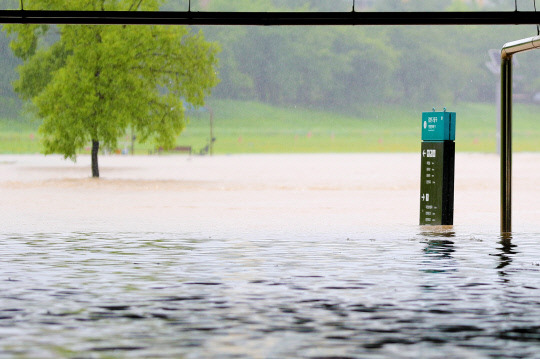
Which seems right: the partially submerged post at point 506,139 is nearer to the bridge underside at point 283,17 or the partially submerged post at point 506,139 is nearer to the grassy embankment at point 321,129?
the bridge underside at point 283,17

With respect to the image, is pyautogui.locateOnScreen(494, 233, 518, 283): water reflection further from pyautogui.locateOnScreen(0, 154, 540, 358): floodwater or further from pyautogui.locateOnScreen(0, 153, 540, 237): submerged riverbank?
pyautogui.locateOnScreen(0, 153, 540, 237): submerged riverbank

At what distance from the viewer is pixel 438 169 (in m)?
22.8

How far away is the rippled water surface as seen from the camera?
9.31 m

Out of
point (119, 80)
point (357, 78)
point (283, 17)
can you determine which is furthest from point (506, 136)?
point (357, 78)

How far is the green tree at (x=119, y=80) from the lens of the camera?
45844 millimetres

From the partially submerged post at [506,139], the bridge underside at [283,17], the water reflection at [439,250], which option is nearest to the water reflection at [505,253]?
the water reflection at [439,250]

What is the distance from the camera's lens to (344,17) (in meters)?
20.0

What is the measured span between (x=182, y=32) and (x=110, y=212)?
2006 cm

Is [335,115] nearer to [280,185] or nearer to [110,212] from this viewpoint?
[280,185]

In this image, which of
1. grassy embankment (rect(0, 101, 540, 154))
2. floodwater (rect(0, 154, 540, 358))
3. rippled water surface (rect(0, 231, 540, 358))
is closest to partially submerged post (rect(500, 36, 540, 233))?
floodwater (rect(0, 154, 540, 358))

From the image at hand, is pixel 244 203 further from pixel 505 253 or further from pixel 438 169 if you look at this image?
pixel 505 253

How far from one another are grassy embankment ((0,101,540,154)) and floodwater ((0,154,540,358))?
112 meters

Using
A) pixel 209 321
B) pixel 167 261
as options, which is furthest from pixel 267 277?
pixel 209 321

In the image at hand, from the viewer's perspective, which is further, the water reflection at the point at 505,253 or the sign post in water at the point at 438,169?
the sign post in water at the point at 438,169
